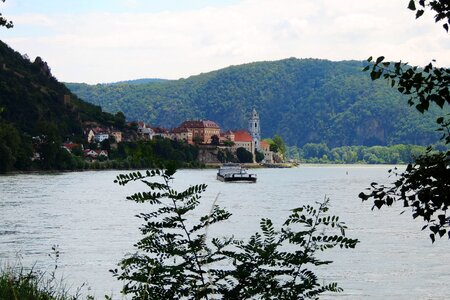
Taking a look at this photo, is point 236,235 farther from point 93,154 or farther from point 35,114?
point 35,114

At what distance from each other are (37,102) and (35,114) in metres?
6.44

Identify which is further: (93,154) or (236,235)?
(93,154)

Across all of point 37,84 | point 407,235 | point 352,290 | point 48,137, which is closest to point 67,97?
point 37,84

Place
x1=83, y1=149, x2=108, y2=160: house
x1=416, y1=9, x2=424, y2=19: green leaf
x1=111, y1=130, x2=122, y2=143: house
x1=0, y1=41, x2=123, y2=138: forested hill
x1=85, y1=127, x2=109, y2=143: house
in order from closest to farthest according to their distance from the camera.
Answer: x1=416, y1=9, x2=424, y2=19: green leaf < x1=83, y1=149, x2=108, y2=160: house < x1=0, y1=41, x2=123, y2=138: forested hill < x1=85, y1=127, x2=109, y2=143: house < x1=111, y1=130, x2=122, y2=143: house

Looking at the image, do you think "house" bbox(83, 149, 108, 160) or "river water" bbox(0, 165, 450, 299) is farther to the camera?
"house" bbox(83, 149, 108, 160)

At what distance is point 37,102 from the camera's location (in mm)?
156000

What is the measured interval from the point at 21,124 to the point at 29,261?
127687mm

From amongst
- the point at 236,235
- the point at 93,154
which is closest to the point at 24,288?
the point at 236,235

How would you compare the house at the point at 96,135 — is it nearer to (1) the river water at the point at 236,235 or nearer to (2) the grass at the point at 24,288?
(1) the river water at the point at 236,235

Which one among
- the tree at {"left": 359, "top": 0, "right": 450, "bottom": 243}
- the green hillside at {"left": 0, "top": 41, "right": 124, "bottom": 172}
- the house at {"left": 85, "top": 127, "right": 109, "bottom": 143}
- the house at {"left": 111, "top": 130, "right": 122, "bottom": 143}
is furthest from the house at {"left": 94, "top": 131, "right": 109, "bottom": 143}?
the tree at {"left": 359, "top": 0, "right": 450, "bottom": 243}

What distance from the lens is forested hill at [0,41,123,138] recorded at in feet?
481

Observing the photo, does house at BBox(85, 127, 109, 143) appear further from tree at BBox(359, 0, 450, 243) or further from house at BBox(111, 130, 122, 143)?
tree at BBox(359, 0, 450, 243)

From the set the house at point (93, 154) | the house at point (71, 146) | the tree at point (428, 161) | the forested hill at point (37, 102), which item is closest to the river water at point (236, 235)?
the tree at point (428, 161)

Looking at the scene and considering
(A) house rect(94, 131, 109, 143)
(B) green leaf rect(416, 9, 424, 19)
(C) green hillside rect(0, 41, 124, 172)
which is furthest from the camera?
(A) house rect(94, 131, 109, 143)
